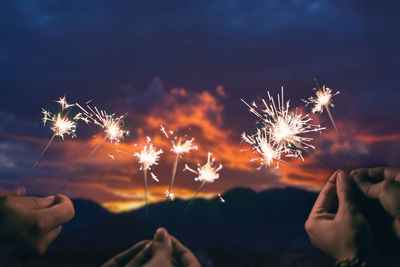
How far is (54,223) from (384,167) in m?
14.2

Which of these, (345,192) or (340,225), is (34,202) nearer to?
(340,225)

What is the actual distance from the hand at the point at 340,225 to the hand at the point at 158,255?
4996mm

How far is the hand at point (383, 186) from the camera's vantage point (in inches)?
381

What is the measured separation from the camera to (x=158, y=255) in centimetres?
970

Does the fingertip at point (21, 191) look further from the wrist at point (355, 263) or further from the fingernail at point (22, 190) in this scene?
the wrist at point (355, 263)

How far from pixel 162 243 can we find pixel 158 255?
0.55 meters

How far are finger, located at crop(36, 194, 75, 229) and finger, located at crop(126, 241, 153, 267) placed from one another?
4.06m

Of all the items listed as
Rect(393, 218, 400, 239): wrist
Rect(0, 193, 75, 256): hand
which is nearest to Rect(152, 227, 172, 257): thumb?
Rect(0, 193, 75, 256): hand

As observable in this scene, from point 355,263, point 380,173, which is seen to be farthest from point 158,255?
point 380,173

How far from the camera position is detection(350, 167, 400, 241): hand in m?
9.69

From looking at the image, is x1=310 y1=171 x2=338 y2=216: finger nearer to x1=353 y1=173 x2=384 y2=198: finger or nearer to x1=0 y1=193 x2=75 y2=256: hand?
x1=353 y1=173 x2=384 y2=198: finger

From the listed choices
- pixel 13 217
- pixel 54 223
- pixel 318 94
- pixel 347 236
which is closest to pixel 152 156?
pixel 54 223

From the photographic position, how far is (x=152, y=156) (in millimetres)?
14523

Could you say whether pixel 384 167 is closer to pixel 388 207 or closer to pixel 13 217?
pixel 388 207
